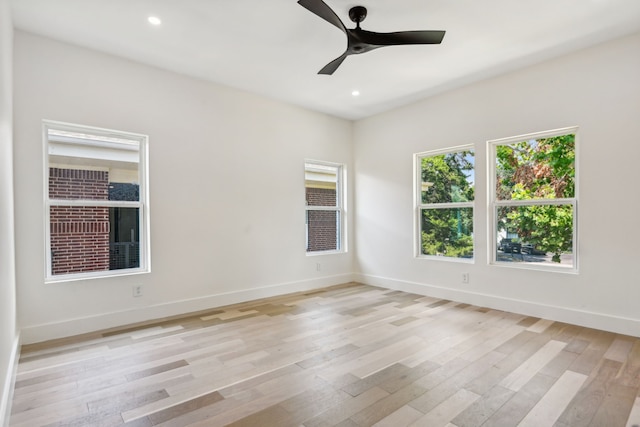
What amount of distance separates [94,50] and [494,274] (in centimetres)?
518

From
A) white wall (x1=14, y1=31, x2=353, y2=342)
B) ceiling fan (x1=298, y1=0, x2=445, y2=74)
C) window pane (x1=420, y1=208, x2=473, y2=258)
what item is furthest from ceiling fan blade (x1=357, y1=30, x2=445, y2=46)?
window pane (x1=420, y1=208, x2=473, y2=258)

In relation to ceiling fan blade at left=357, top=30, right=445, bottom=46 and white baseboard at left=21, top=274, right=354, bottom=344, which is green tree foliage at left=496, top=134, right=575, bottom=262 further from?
white baseboard at left=21, top=274, right=354, bottom=344

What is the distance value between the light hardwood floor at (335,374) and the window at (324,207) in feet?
6.29

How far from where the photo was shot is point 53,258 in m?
3.32

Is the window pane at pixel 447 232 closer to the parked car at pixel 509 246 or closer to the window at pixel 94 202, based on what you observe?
the parked car at pixel 509 246

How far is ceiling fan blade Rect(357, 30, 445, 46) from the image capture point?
105 inches

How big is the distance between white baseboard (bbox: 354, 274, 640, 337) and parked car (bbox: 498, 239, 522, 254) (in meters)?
0.58

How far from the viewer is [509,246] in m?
4.16

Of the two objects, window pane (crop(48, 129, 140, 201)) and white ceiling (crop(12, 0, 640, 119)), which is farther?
window pane (crop(48, 129, 140, 201))

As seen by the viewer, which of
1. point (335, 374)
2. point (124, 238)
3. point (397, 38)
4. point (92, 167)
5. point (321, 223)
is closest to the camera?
point (335, 374)

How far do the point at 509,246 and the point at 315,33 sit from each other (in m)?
3.32

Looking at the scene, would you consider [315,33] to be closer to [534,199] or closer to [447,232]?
[534,199]

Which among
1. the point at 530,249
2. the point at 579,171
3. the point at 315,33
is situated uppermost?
the point at 315,33

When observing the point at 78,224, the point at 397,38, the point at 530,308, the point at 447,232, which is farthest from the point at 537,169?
the point at 78,224
